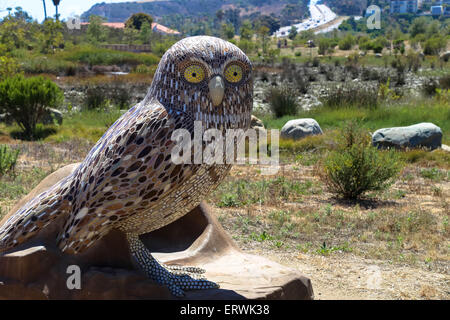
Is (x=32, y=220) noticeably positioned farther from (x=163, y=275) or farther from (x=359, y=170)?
(x=359, y=170)

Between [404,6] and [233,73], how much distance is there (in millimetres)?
137774

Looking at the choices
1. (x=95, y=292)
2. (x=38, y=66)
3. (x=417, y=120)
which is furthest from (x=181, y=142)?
(x=38, y=66)

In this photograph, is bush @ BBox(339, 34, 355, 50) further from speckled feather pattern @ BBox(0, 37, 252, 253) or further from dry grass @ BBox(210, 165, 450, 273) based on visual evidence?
speckled feather pattern @ BBox(0, 37, 252, 253)

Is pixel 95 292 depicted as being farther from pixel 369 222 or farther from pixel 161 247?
pixel 369 222

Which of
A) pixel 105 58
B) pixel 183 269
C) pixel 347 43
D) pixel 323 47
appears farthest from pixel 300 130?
pixel 347 43

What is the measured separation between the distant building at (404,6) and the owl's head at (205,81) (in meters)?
128

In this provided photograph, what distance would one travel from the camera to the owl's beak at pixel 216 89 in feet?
9.87

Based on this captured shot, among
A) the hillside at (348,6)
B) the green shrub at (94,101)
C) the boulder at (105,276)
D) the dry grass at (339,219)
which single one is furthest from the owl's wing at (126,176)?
the hillside at (348,6)

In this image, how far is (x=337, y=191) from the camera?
26.7ft

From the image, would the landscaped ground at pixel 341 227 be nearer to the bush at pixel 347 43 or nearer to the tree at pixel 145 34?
the bush at pixel 347 43

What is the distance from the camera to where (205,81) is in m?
3.06

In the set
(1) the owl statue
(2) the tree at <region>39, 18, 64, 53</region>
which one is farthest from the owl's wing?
(2) the tree at <region>39, 18, 64, 53</region>

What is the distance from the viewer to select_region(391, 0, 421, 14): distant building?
4801 inches
